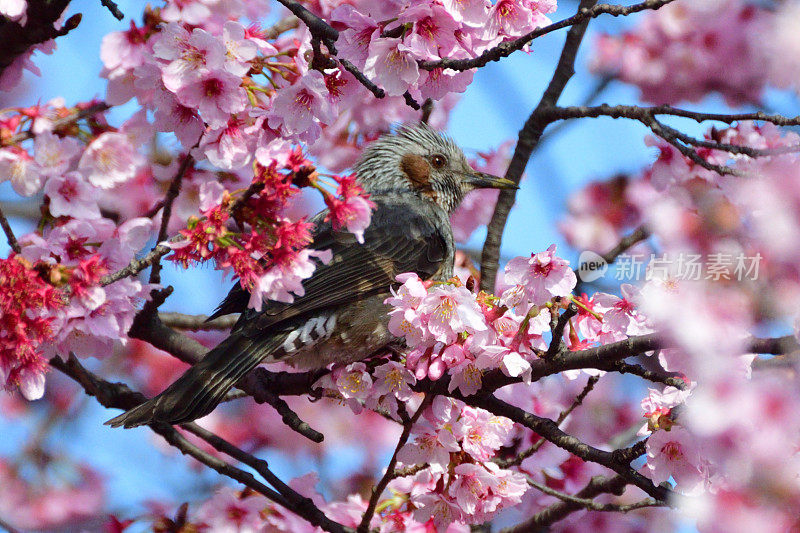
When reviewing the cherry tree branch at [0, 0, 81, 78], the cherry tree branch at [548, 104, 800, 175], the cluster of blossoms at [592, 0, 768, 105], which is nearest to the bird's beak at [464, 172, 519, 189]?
the cherry tree branch at [548, 104, 800, 175]

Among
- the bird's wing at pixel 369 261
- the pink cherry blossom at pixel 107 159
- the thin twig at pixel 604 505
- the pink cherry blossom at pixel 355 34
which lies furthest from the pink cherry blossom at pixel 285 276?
the thin twig at pixel 604 505

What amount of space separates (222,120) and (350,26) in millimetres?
498

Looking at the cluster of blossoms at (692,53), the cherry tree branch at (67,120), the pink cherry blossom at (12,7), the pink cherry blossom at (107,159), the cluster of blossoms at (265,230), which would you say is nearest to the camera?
the cluster of blossoms at (265,230)

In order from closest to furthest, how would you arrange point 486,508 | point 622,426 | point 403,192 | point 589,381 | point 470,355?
point 470,355
point 486,508
point 589,381
point 403,192
point 622,426

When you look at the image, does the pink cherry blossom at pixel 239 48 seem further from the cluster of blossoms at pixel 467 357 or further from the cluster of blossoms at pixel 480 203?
the cluster of blossoms at pixel 480 203

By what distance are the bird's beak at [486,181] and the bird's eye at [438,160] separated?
147 millimetres

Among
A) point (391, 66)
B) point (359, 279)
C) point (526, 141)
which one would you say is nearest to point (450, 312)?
point (391, 66)

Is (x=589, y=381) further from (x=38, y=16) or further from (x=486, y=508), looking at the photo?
(x=38, y=16)

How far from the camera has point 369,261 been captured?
12.1 feet

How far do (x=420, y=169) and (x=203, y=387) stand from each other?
218cm

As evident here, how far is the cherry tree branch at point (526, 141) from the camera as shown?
409cm

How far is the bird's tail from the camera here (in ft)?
8.71

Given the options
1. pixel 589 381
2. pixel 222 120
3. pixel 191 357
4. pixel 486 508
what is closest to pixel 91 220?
pixel 222 120

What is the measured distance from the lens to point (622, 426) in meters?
4.89
